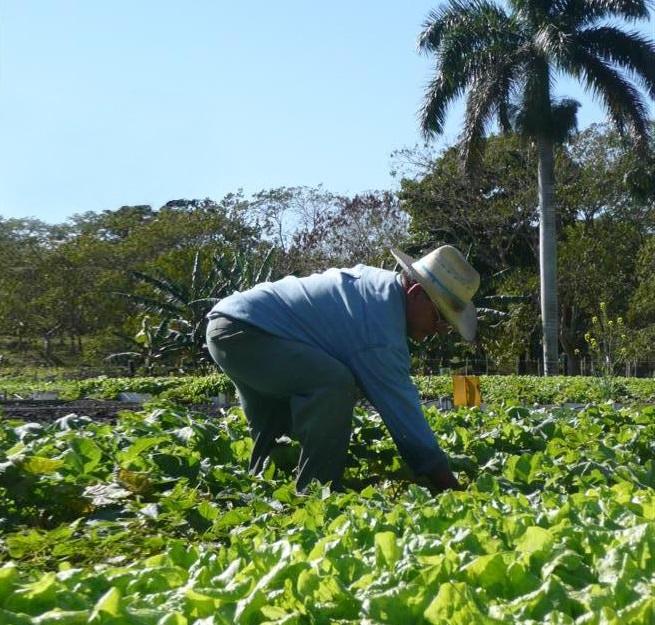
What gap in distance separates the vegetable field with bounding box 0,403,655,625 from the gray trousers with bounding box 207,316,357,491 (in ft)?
0.64

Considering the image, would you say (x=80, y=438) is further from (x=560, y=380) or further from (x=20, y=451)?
(x=560, y=380)

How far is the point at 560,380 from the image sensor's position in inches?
748

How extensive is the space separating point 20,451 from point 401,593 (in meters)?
2.69

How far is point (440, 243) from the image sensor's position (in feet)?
105

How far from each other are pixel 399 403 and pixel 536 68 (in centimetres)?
2092

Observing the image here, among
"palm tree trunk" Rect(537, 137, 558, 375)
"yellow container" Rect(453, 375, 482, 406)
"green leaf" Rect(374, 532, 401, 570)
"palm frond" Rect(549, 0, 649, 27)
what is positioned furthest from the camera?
"palm tree trunk" Rect(537, 137, 558, 375)

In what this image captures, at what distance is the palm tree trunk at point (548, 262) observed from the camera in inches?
950

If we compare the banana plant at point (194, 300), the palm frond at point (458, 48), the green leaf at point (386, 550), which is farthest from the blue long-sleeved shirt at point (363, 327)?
the palm frond at point (458, 48)

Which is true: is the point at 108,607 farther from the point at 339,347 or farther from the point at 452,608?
the point at 339,347

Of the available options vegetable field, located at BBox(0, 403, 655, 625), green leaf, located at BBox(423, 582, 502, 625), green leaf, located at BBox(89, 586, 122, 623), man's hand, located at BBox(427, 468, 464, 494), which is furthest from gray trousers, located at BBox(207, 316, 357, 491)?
green leaf, located at BBox(423, 582, 502, 625)

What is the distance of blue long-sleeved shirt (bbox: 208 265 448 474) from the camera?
174 inches

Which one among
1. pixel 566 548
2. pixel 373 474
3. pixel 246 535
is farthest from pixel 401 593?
pixel 373 474

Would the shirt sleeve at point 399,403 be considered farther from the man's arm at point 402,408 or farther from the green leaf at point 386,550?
the green leaf at point 386,550

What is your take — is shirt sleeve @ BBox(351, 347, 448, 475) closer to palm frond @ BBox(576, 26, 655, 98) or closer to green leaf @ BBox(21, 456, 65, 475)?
green leaf @ BBox(21, 456, 65, 475)
